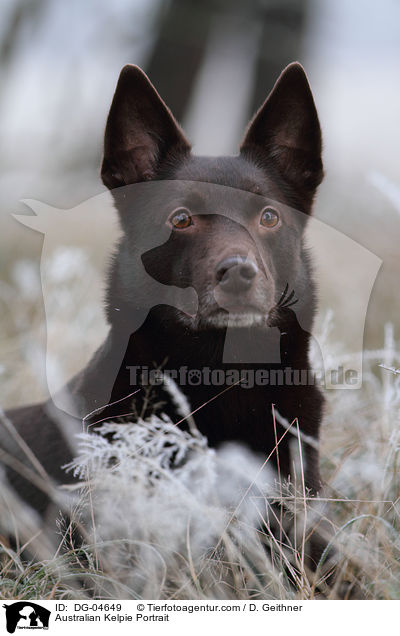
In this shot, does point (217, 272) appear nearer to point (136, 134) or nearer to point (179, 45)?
point (136, 134)

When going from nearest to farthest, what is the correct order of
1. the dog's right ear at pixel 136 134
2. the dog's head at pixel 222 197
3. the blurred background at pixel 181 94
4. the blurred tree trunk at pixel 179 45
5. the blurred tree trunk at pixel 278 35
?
the dog's head at pixel 222 197 < the dog's right ear at pixel 136 134 < the blurred background at pixel 181 94 < the blurred tree trunk at pixel 278 35 < the blurred tree trunk at pixel 179 45

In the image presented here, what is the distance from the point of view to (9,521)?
2.63m

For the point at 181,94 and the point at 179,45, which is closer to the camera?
the point at 179,45

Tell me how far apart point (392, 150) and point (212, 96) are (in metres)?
2.15

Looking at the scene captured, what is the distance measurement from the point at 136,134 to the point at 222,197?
0.48m

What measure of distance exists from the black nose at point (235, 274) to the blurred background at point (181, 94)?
7.68 feet

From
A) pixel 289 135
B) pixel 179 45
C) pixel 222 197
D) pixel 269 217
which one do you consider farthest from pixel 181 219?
pixel 179 45

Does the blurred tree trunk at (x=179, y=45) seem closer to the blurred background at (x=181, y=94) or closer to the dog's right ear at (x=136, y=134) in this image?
the blurred background at (x=181, y=94)

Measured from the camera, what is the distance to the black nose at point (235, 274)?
228cm

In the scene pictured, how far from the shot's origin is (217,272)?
2.35m

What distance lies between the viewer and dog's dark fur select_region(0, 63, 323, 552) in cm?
246

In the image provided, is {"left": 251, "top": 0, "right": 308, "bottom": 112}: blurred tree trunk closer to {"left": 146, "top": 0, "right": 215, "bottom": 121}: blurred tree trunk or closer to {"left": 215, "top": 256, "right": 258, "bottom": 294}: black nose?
{"left": 146, "top": 0, "right": 215, "bottom": 121}: blurred tree trunk

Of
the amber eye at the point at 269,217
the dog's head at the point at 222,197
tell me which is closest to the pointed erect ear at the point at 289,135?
the dog's head at the point at 222,197
